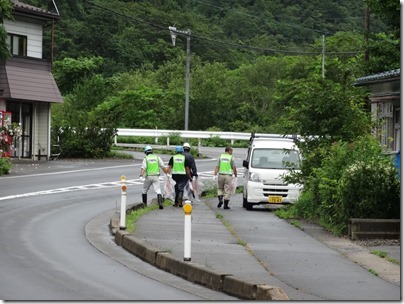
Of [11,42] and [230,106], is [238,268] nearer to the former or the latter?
[11,42]

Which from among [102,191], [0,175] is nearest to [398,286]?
[102,191]

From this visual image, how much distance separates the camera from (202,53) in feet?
336

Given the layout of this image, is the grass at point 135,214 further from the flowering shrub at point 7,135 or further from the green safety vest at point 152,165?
the flowering shrub at point 7,135

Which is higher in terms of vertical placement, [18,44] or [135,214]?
[18,44]

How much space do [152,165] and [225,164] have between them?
9.75ft

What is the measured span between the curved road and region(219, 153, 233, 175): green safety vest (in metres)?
3.18

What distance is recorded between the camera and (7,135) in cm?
4134

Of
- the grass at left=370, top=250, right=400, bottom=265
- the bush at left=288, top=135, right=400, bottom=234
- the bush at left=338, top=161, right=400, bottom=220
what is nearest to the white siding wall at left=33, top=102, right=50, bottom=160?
the bush at left=288, top=135, right=400, bottom=234

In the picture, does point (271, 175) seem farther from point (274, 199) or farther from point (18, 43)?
point (18, 43)

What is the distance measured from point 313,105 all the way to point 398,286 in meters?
13.8

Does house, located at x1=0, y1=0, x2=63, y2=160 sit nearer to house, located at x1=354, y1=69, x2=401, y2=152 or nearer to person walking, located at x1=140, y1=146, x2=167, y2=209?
person walking, located at x1=140, y1=146, x2=167, y2=209

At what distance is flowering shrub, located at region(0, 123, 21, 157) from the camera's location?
131ft

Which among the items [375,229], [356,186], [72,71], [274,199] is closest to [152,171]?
[274,199]

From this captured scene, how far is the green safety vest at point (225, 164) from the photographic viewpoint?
93.4 feet
